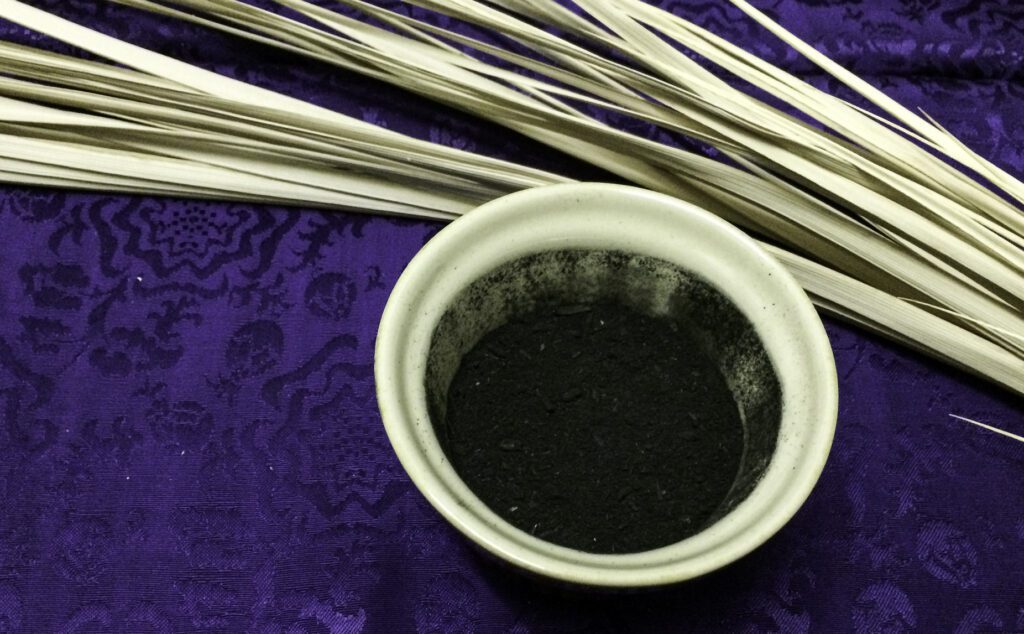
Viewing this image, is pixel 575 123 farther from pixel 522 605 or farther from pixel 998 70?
pixel 998 70

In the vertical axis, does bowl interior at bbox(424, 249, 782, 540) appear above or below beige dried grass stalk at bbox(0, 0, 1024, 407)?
below

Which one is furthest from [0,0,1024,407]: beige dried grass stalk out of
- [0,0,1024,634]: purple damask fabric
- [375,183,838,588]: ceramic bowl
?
[375,183,838,588]: ceramic bowl

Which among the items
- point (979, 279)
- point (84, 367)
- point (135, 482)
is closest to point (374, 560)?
point (135, 482)

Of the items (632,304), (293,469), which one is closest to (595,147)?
(632,304)

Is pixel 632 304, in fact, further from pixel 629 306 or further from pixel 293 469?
pixel 293 469

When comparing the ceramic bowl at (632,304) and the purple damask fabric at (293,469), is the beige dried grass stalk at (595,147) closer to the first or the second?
the purple damask fabric at (293,469)

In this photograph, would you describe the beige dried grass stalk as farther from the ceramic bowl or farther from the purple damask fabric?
the ceramic bowl

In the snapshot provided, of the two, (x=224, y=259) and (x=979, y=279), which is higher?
(x=224, y=259)
